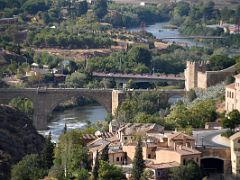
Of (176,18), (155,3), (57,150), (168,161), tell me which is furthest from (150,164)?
(155,3)

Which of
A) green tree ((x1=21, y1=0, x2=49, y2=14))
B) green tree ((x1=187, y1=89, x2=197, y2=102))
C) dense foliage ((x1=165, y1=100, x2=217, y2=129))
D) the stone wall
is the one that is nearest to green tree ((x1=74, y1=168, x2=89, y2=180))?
dense foliage ((x1=165, y1=100, x2=217, y2=129))

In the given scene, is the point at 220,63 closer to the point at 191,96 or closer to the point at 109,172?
the point at 191,96

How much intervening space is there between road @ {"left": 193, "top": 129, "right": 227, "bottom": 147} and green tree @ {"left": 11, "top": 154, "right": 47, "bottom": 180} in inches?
165

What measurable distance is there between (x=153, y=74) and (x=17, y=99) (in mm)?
12544

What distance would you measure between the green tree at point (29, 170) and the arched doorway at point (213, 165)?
13.7ft

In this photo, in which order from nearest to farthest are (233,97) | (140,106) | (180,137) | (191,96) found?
(180,137)
(233,97)
(191,96)
(140,106)

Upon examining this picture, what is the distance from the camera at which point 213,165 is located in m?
33.3

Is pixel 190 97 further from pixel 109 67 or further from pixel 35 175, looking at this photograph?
pixel 109 67

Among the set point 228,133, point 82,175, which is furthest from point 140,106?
point 82,175

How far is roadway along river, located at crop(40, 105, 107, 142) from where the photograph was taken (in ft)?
180

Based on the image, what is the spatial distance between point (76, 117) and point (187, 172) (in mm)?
27563

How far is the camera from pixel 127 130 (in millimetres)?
36344

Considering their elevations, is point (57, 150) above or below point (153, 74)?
above

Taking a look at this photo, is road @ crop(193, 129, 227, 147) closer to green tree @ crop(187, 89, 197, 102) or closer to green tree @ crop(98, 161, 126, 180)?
green tree @ crop(98, 161, 126, 180)
